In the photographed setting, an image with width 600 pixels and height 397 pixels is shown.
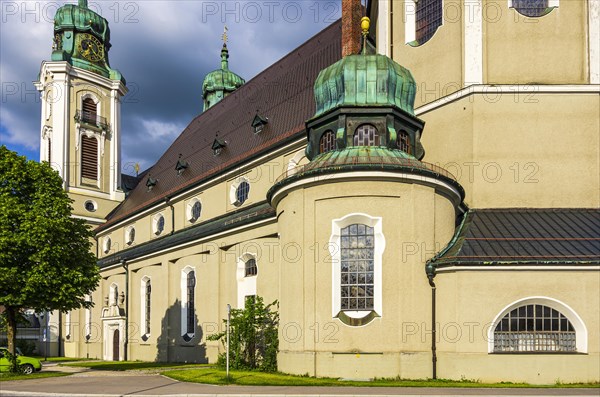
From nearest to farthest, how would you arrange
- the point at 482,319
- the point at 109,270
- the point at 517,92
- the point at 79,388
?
the point at 79,388
the point at 482,319
the point at 517,92
the point at 109,270

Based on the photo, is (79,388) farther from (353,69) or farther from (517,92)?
(517,92)

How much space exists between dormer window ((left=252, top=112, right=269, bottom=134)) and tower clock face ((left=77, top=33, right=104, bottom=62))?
25665 millimetres

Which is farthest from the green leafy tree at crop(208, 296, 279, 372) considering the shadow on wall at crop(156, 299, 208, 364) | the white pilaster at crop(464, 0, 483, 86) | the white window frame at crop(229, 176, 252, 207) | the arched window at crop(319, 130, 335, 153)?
the white pilaster at crop(464, 0, 483, 86)

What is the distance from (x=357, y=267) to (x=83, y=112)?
126 feet

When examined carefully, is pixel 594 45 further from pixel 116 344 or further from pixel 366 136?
pixel 116 344

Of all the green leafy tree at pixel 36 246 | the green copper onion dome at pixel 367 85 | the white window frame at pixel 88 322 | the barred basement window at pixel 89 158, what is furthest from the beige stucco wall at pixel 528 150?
the barred basement window at pixel 89 158

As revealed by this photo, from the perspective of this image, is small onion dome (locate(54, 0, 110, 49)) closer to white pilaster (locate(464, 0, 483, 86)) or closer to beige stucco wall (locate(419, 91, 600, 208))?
white pilaster (locate(464, 0, 483, 86))

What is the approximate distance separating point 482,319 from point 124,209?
34.9m

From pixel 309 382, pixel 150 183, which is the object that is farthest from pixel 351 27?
pixel 150 183

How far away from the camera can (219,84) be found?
62625 mm

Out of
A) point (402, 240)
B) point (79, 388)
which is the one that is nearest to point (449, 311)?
point (402, 240)

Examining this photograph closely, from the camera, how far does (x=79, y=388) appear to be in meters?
18.6

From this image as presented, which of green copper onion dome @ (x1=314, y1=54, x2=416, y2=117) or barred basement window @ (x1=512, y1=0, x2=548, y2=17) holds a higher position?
barred basement window @ (x1=512, y1=0, x2=548, y2=17)

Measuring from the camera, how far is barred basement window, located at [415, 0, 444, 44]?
26.9 metres
